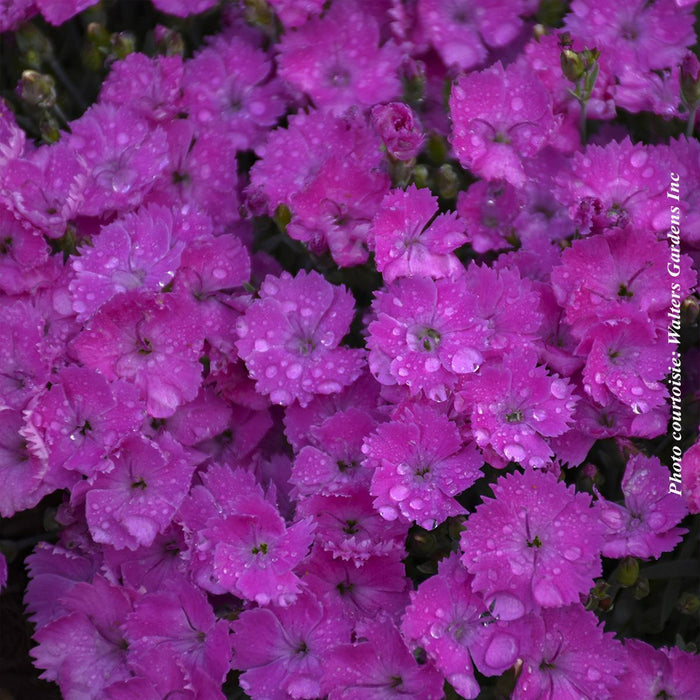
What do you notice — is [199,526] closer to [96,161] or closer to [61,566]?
[61,566]

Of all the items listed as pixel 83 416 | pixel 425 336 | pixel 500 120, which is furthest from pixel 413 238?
pixel 83 416

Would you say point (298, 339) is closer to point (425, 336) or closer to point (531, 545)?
point (425, 336)

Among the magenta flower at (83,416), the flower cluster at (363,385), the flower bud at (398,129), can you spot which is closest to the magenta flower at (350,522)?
the flower cluster at (363,385)

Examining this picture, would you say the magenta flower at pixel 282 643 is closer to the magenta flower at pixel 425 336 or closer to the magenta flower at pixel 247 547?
the magenta flower at pixel 247 547

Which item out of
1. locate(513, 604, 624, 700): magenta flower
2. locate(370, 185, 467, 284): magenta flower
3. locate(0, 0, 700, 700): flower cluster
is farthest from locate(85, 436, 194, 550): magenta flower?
locate(513, 604, 624, 700): magenta flower

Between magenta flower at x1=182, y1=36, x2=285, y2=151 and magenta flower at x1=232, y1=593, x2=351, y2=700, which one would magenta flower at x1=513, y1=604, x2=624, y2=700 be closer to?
magenta flower at x1=232, y1=593, x2=351, y2=700

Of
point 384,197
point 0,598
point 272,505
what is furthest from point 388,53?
→ point 0,598
